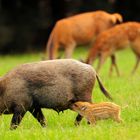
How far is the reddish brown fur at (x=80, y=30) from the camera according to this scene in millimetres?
20844

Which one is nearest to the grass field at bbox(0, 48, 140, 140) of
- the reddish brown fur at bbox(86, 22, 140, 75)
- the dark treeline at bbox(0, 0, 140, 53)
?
the reddish brown fur at bbox(86, 22, 140, 75)

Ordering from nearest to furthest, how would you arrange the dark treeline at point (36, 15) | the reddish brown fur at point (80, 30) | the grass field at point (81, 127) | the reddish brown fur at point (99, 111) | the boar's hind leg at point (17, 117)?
1. the grass field at point (81, 127)
2. the reddish brown fur at point (99, 111)
3. the boar's hind leg at point (17, 117)
4. the reddish brown fur at point (80, 30)
5. the dark treeline at point (36, 15)

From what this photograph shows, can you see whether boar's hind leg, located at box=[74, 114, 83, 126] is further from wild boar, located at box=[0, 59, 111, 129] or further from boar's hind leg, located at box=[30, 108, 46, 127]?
boar's hind leg, located at box=[30, 108, 46, 127]

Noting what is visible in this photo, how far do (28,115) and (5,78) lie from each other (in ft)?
4.59

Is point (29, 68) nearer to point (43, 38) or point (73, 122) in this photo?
point (73, 122)

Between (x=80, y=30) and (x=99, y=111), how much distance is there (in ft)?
38.3

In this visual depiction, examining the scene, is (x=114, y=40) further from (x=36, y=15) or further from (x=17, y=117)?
(x=36, y=15)

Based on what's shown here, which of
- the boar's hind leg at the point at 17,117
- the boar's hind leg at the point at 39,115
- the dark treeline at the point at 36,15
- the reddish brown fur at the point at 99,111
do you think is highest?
the reddish brown fur at the point at 99,111

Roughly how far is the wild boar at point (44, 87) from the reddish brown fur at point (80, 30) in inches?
419

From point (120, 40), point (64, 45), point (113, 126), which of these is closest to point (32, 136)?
point (113, 126)

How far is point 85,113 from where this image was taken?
9734 mm

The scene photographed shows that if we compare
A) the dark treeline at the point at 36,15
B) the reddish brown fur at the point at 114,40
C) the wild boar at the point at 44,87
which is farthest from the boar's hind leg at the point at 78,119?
the dark treeline at the point at 36,15

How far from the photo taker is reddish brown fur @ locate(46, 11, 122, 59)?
68.4 feet

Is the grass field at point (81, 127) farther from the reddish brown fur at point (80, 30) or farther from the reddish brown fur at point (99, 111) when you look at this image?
the reddish brown fur at point (80, 30)
